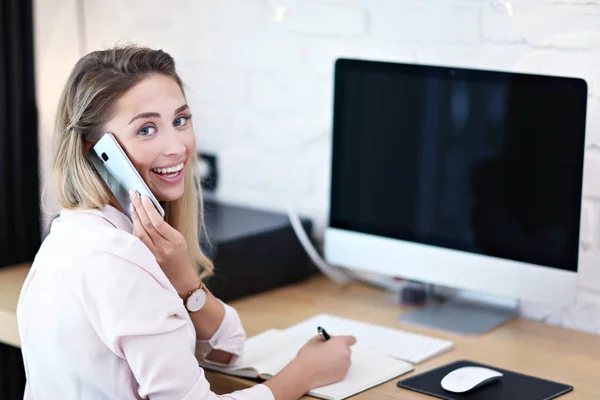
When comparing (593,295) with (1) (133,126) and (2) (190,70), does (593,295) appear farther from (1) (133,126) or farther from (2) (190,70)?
(2) (190,70)

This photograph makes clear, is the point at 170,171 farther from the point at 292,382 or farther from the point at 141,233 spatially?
the point at 292,382

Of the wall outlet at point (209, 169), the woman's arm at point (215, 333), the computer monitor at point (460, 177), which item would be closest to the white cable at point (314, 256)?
the computer monitor at point (460, 177)

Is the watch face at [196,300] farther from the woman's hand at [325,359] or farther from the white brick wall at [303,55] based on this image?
the white brick wall at [303,55]

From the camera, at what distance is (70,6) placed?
2396mm

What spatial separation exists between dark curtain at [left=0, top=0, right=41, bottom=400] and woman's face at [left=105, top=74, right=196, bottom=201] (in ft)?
2.83

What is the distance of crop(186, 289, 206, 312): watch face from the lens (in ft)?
5.21

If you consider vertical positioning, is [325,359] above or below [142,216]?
below

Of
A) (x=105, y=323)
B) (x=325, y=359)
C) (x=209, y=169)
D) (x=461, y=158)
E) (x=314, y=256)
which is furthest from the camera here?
(x=209, y=169)

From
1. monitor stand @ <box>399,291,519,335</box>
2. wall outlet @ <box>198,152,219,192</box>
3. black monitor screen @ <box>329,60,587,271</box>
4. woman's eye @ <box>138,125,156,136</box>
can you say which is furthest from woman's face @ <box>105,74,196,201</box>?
wall outlet @ <box>198,152,219,192</box>

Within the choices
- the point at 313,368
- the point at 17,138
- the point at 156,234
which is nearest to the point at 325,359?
the point at 313,368

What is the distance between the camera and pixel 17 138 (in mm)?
2270

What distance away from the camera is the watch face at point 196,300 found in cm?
159

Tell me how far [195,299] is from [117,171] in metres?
0.27

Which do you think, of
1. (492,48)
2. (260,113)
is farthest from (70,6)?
(492,48)
